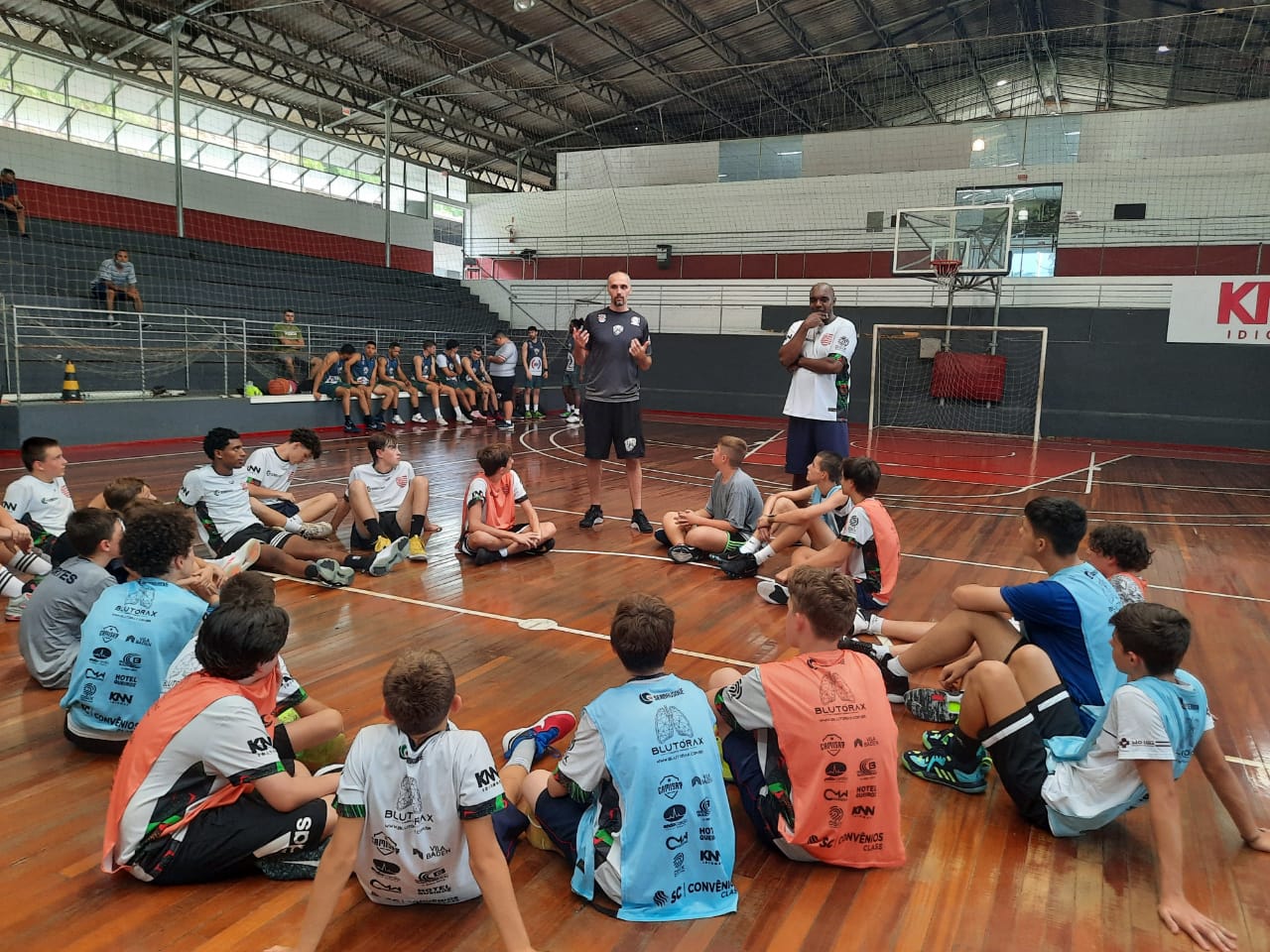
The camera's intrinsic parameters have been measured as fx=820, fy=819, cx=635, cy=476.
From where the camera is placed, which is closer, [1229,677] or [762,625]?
[1229,677]

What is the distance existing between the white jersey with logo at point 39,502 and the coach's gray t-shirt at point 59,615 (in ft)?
4.59

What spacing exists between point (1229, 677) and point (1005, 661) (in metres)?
1.76

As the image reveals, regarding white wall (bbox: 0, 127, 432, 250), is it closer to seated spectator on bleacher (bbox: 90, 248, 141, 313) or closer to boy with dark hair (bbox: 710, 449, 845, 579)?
seated spectator on bleacher (bbox: 90, 248, 141, 313)

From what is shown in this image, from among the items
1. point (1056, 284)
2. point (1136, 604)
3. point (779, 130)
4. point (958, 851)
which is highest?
point (779, 130)

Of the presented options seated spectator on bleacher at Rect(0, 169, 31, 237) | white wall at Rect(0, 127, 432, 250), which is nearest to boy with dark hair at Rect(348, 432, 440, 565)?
seated spectator on bleacher at Rect(0, 169, 31, 237)

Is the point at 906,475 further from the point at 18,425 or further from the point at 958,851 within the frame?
the point at 18,425

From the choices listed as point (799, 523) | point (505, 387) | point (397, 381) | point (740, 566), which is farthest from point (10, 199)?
point (799, 523)

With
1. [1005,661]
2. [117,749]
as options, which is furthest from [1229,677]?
[117,749]

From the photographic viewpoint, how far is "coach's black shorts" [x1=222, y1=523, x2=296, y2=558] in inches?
192

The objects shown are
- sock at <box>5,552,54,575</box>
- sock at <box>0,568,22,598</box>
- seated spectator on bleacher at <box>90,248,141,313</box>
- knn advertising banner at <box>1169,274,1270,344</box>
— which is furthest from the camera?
knn advertising banner at <box>1169,274,1270,344</box>

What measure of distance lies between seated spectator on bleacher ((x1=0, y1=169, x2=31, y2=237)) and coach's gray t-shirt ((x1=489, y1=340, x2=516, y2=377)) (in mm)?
7437

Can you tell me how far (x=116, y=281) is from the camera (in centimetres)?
1193

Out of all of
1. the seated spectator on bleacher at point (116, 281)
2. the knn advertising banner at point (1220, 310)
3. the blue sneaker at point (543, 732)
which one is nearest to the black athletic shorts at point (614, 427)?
the blue sneaker at point (543, 732)

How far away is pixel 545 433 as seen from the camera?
13516mm
